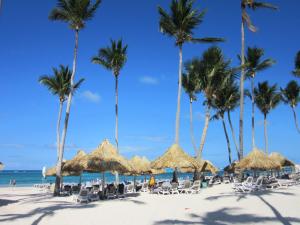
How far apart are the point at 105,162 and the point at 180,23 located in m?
13.8

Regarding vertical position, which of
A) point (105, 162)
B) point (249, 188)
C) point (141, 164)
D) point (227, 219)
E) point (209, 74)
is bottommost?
point (227, 219)

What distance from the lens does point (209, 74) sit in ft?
97.4

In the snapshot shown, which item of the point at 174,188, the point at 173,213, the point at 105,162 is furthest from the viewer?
the point at 174,188

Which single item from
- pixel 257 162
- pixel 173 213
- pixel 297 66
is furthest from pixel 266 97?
pixel 173 213

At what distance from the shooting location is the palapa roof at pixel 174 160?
20344mm

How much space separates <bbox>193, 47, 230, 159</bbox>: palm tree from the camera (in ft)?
97.0

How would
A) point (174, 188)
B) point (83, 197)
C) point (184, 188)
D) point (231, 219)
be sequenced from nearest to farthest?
1. point (231, 219)
2. point (83, 197)
3. point (174, 188)
4. point (184, 188)

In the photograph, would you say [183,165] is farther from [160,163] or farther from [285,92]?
[285,92]

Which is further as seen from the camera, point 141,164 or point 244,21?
point 244,21

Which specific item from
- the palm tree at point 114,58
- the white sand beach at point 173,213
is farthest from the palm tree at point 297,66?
the white sand beach at point 173,213

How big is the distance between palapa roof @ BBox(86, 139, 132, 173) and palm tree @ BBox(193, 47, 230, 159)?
1136cm

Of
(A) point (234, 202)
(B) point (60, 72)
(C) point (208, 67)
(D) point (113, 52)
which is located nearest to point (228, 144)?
(C) point (208, 67)

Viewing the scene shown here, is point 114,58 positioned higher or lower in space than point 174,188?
higher

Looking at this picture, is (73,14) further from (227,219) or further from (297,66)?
(297,66)
